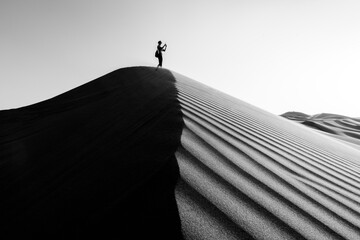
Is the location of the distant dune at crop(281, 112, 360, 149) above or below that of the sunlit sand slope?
below

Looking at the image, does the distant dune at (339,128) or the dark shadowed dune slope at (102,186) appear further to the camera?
the distant dune at (339,128)

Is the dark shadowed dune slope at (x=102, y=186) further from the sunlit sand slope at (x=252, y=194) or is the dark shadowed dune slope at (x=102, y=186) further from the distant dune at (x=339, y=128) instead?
the distant dune at (x=339, y=128)

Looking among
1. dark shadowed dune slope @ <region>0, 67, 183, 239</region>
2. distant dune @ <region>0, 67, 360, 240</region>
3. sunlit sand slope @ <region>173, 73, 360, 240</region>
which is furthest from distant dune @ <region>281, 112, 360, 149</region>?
dark shadowed dune slope @ <region>0, 67, 183, 239</region>

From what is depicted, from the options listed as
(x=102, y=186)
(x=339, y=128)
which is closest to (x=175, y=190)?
(x=102, y=186)

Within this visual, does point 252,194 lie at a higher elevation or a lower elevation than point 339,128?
higher

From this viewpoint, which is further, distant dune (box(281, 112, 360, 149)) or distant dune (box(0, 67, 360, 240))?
distant dune (box(281, 112, 360, 149))

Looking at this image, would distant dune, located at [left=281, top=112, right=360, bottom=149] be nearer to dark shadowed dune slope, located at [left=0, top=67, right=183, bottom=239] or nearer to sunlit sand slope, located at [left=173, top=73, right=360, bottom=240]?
sunlit sand slope, located at [left=173, top=73, right=360, bottom=240]

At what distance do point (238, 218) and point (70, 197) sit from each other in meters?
0.71

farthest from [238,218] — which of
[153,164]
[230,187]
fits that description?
[153,164]

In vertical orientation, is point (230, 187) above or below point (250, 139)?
above

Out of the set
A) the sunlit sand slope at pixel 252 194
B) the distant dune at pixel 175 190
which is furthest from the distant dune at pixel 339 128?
the distant dune at pixel 175 190

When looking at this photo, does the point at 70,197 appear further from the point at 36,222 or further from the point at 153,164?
Answer: the point at 153,164

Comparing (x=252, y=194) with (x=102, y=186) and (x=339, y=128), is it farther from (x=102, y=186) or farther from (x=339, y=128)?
(x=339, y=128)

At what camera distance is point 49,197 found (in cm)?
131
